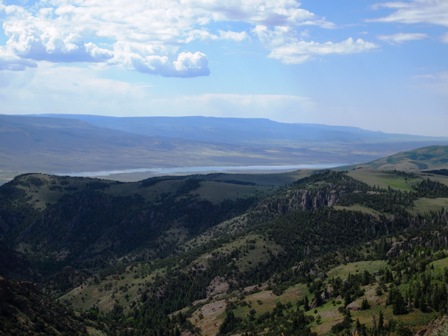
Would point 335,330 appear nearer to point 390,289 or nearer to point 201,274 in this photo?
point 390,289

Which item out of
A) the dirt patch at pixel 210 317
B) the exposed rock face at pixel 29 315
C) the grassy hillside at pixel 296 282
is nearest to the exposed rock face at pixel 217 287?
the grassy hillside at pixel 296 282

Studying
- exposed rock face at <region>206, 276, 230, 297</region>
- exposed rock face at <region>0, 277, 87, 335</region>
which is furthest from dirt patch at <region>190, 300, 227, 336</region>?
exposed rock face at <region>0, 277, 87, 335</region>

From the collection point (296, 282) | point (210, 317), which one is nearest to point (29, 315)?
point (210, 317)

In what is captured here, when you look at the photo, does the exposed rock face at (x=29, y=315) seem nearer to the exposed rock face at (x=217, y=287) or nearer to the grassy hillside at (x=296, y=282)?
the grassy hillside at (x=296, y=282)

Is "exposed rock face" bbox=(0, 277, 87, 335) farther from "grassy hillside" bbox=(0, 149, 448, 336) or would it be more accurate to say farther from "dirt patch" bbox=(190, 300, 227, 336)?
"dirt patch" bbox=(190, 300, 227, 336)

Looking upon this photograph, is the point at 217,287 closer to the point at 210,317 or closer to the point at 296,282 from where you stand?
the point at 296,282

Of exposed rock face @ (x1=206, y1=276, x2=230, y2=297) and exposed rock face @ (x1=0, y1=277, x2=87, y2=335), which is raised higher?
exposed rock face @ (x1=0, y1=277, x2=87, y2=335)

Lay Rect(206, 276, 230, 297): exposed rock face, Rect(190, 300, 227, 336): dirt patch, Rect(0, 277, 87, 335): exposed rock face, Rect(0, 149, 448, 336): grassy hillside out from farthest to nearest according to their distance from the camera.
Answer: Rect(206, 276, 230, 297): exposed rock face → Rect(190, 300, 227, 336): dirt patch → Rect(0, 149, 448, 336): grassy hillside → Rect(0, 277, 87, 335): exposed rock face

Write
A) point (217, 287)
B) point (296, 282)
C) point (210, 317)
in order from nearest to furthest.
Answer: point (210, 317) < point (296, 282) < point (217, 287)

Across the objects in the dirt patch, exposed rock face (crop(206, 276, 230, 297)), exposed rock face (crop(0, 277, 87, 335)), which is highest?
exposed rock face (crop(0, 277, 87, 335))

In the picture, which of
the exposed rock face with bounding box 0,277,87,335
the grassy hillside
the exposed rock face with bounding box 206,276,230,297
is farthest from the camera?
the exposed rock face with bounding box 206,276,230,297

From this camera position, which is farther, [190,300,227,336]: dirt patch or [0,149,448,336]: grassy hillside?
[190,300,227,336]: dirt patch
